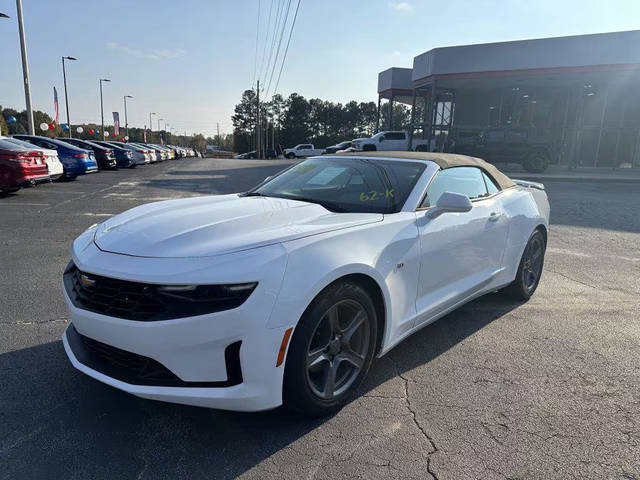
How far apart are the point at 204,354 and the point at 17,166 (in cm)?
1125

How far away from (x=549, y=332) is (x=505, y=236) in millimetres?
906

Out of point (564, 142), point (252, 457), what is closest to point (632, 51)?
point (564, 142)

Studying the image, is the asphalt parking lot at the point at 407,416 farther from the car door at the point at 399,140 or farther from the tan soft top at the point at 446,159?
the car door at the point at 399,140

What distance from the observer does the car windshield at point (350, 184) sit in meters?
3.27

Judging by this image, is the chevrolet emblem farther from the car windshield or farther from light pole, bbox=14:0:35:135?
light pole, bbox=14:0:35:135

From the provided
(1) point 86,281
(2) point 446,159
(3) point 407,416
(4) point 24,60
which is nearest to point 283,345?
(3) point 407,416

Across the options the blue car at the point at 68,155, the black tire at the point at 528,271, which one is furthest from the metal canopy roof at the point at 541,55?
Answer: the black tire at the point at 528,271

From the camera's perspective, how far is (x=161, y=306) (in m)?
2.12

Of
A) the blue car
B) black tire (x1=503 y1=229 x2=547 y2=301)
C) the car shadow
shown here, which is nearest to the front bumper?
the car shadow

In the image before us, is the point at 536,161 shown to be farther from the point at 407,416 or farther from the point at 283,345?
the point at 283,345

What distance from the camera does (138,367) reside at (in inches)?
88.1

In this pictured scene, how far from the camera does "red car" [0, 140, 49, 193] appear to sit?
10.7 metres

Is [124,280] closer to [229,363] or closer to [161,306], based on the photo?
[161,306]

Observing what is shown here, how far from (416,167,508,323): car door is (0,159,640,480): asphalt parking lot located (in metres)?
0.46
